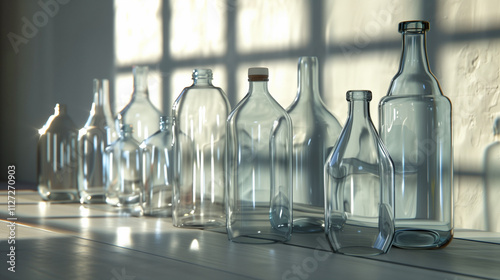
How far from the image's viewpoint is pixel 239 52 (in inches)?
59.7

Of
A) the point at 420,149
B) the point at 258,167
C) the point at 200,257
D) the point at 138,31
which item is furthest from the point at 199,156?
the point at 138,31

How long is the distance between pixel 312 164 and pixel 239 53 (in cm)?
54

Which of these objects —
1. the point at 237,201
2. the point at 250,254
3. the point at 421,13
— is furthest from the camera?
the point at 421,13

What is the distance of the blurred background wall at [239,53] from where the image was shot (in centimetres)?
108

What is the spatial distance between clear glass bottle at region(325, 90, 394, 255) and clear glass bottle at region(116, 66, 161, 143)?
81cm

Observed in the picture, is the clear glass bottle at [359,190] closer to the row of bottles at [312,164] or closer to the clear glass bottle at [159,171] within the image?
the row of bottles at [312,164]

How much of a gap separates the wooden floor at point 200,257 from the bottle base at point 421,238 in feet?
0.06

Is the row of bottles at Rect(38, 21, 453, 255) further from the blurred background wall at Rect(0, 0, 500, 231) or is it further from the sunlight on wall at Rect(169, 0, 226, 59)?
the sunlight on wall at Rect(169, 0, 226, 59)

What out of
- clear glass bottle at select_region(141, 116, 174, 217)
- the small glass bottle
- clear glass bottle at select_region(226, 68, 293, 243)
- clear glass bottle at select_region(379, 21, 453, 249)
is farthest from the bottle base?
the small glass bottle

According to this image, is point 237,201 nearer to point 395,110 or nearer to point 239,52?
point 395,110

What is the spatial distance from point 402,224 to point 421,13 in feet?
1.47

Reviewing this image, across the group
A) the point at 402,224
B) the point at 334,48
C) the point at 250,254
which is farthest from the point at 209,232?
the point at 334,48

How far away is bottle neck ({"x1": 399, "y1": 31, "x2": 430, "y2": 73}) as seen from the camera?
3.05 ft

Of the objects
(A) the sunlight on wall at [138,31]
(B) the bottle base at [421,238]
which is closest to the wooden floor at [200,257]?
(B) the bottle base at [421,238]
